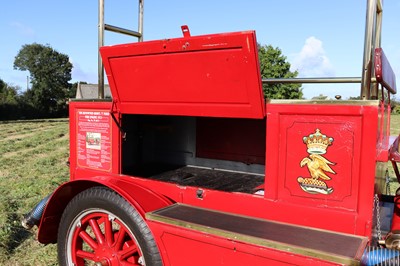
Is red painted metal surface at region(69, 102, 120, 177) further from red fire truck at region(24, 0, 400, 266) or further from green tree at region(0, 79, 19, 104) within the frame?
green tree at region(0, 79, 19, 104)

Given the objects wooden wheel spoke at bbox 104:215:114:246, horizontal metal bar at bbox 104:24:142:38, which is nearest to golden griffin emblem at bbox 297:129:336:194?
wooden wheel spoke at bbox 104:215:114:246

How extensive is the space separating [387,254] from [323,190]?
17.3 inches

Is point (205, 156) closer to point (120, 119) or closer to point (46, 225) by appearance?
point (120, 119)

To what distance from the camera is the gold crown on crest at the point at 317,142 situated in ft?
6.84

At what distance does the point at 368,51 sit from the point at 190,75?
1036 millimetres

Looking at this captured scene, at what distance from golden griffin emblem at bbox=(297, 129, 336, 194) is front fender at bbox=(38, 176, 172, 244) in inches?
40.5

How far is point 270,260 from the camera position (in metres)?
1.97

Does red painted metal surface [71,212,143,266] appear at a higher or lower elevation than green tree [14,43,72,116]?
lower

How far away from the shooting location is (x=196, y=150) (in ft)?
13.0

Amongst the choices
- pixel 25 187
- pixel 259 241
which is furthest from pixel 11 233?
pixel 259 241

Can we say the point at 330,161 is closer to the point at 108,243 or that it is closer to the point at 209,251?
the point at 209,251

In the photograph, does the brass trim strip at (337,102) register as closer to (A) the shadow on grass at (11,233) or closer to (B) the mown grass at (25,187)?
(B) the mown grass at (25,187)

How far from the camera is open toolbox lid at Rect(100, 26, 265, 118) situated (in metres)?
2.20

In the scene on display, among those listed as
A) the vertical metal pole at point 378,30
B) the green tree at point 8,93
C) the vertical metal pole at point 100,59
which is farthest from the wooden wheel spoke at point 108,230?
the green tree at point 8,93
